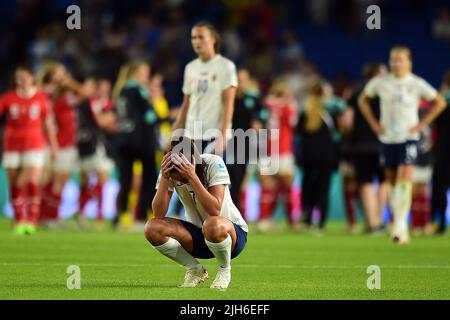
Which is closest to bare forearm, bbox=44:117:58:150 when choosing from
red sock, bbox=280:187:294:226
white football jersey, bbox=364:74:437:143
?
red sock, bbox=280:187:294:226

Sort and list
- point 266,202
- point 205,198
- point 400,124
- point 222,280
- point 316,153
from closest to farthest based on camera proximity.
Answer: point 205,198
point 222,280
point 400,124
point 316,153
point 266,202

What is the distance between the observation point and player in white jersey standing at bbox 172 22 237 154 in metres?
11.8

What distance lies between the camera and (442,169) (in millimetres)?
17453

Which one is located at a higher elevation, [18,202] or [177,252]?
[177,252]

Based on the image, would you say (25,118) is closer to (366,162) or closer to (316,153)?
(316,153)

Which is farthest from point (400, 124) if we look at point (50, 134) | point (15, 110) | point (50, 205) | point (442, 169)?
point (50, 205)

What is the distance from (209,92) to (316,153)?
252 inches

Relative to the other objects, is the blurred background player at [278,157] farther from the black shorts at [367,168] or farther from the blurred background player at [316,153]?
the black shorts at [367,168]

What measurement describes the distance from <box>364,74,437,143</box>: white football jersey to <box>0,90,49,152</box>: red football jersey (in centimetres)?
496

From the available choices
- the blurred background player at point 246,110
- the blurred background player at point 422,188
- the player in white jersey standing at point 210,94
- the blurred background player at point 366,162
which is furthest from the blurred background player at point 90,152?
the player in white jersey standing at point 210,94

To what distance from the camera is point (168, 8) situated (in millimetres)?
26547

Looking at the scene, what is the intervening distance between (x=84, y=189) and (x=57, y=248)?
5.52 m

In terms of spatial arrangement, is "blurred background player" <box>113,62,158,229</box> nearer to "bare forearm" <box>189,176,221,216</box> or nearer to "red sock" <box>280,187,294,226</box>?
"red sock" <box>280,187,294,226</box>
